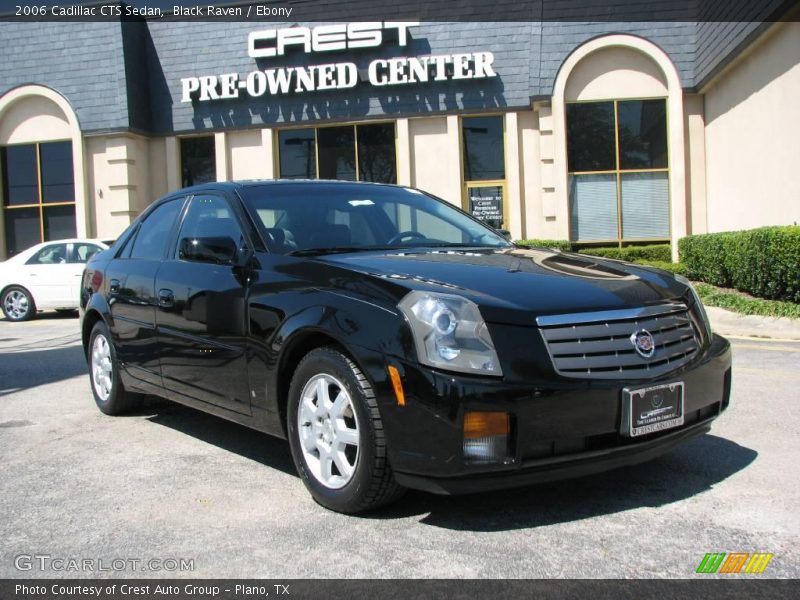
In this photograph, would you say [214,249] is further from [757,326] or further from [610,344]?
[757,326]

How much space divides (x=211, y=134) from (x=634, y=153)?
10.3 m

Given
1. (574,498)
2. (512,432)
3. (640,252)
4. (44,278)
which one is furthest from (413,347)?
(640,252)

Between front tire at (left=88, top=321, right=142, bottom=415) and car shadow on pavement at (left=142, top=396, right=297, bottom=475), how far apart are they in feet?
0.64

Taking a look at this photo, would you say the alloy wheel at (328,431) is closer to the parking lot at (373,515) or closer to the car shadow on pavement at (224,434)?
the parking lot at (373,515)

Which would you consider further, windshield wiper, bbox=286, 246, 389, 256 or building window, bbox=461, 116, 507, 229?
building window, bbox=461, 116, 507, 229

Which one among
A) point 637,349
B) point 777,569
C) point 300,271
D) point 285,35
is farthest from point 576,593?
point 285,35

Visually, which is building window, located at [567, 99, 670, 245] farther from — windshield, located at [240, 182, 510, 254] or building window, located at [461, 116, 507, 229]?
windshield, located at [240, 182, 510, 254]

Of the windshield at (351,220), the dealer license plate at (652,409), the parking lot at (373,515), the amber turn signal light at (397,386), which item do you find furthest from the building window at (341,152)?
the amber turn signal light at (397,386)

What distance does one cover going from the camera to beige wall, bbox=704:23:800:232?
12.7m

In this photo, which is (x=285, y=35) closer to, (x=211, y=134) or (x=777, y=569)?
(x=211, y=134)

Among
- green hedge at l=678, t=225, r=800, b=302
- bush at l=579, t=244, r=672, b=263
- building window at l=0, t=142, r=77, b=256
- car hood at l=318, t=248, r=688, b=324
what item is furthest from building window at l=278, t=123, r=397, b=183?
car hood at l=318, t=248, r=688, b=324

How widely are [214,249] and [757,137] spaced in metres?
12.8

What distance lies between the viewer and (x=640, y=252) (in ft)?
57.0

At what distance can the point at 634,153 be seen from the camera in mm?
17906
